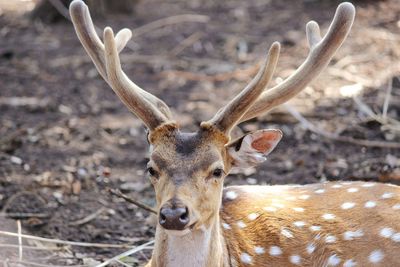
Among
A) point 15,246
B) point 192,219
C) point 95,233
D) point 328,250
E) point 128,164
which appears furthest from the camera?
point 128,164

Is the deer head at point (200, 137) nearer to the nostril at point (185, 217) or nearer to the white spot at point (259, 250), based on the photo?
the nostril at point (185, 217)

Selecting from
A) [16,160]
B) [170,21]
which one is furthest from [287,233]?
[170,21]

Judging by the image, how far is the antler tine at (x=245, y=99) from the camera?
3.88m

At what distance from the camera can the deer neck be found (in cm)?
390

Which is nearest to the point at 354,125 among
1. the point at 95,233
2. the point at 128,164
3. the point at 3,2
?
the point at 128,164

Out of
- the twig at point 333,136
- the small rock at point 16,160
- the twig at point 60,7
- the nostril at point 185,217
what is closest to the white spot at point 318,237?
the nostril at point 185,217

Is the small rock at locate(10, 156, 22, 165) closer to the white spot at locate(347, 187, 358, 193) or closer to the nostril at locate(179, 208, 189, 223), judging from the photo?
the white spot at locate(347, 187, 358, 193)

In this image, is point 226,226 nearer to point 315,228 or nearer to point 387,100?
point 315,228

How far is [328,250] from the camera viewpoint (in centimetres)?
424

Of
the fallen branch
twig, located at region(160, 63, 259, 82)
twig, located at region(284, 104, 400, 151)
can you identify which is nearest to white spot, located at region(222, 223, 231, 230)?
the fallen branch

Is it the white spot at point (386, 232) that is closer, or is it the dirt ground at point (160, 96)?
the white spot at point (386, 232)

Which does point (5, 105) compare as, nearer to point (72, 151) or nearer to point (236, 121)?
point (72, 151)

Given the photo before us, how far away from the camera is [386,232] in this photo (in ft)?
13.9

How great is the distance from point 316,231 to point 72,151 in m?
2.66
